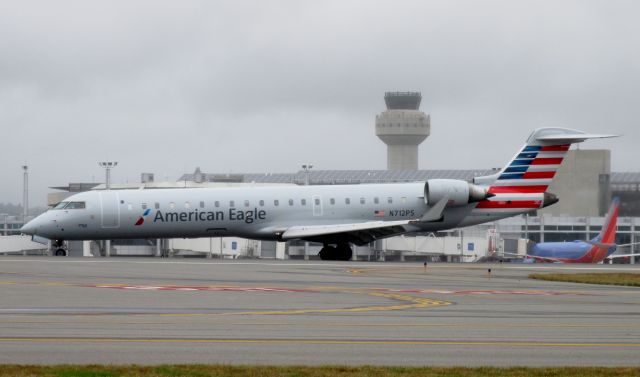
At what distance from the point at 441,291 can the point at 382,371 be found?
15.9 m

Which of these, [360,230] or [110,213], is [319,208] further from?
[110,213]

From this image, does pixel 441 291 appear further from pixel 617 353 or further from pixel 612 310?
pixel 617 353

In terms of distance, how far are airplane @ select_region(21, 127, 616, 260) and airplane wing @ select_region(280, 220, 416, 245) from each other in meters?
0.05

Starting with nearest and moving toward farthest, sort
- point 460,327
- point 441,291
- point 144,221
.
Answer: point 460,327 < point 441,291 < point 144,221

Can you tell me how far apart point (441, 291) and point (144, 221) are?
24.0m

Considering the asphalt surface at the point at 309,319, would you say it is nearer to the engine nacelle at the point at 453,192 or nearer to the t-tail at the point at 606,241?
the engine nacelle at the point at 453,192

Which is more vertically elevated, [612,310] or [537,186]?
[537,186]

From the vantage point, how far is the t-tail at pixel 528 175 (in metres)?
54.2

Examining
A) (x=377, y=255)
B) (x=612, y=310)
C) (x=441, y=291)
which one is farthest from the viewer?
(x=377, y=255)

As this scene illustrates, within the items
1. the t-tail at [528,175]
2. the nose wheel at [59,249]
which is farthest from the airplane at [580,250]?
the nose wheel at [59,249]

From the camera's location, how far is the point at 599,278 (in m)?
37.4

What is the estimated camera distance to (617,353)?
16.9m

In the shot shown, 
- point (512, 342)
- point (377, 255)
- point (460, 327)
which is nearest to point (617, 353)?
point (512, 342)

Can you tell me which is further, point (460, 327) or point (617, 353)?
point (460, 327)
